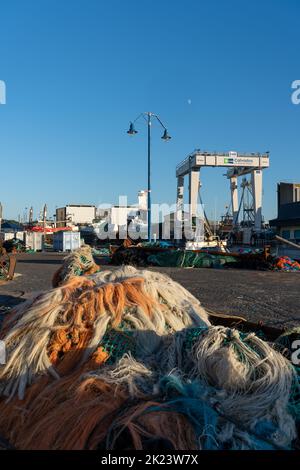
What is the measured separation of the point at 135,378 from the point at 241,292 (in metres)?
7.68

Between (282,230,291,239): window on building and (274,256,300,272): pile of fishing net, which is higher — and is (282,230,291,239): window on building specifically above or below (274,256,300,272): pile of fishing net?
above

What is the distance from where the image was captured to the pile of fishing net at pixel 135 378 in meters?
2.08

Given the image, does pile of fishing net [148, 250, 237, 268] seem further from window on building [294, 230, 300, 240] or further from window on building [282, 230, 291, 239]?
window on building [282, 230, 291, 239]

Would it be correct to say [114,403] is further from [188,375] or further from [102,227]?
[102,227]

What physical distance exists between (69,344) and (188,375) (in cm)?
96

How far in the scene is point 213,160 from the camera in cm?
4044

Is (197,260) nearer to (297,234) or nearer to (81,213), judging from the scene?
(297,234)

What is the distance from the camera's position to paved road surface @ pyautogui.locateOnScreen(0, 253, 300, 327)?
7383 mm

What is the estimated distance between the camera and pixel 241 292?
988 cm

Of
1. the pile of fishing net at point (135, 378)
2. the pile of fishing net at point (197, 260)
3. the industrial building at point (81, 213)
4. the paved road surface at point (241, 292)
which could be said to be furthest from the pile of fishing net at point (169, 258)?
the industrial building at point (81, 213)

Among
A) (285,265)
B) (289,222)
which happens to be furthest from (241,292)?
(289,222)

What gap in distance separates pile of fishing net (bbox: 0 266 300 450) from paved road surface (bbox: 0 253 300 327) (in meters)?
3.89

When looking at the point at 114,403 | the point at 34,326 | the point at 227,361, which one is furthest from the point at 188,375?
the point at 34,326

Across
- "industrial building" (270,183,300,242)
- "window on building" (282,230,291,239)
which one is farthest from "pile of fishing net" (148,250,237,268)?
"window on building" (282,230,291,239)
